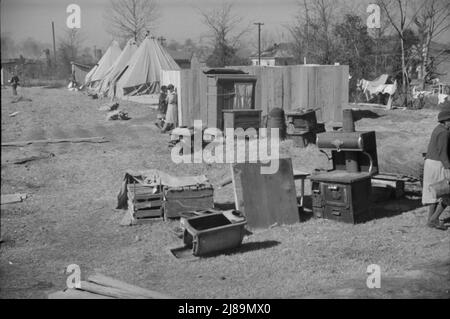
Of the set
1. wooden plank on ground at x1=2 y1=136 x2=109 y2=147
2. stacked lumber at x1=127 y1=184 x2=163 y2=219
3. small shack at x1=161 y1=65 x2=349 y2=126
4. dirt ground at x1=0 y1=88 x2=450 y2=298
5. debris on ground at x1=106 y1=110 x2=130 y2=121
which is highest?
small shack at x1=161 y1=65 x2=349 y2=126

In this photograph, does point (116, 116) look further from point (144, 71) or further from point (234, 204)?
point (234, 204)

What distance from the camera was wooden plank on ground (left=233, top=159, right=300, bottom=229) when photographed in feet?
26.8

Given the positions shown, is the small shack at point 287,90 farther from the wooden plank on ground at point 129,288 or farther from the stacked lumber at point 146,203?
the wooden plank on ground at point 129,288

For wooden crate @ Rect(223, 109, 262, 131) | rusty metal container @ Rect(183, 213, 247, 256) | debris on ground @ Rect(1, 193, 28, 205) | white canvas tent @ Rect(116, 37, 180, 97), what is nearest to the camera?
rusty metal container @ Rect(183, 213, 247, 256)

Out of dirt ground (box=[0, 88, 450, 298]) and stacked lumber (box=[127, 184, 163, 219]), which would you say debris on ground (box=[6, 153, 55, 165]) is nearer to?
dirt ground (box=[0, 88, 450, 298])

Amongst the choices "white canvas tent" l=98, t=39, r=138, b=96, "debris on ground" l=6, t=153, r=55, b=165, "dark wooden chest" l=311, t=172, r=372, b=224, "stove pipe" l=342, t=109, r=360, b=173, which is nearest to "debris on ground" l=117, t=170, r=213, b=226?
"dark wooden chest" l=311, t=172, r=372, b=224

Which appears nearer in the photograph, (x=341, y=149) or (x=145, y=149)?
(x=341, y=149)

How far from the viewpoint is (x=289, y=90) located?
60.8 ft

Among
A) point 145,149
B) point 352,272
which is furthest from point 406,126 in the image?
point 352,272

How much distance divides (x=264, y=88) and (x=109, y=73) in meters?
19.2

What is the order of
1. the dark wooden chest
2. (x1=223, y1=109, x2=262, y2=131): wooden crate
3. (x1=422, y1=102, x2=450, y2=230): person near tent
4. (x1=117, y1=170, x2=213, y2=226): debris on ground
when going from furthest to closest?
(x1=223, y1=109, x2=262, y2=131): wooden crate, (x1=117, y1=170, x2=213, y2=226): debris on ground, the dark wooden chest, (x1=422, y1=102, x2=450, y2=230): person near tent

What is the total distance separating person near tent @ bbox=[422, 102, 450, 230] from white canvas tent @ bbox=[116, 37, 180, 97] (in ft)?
81.8
